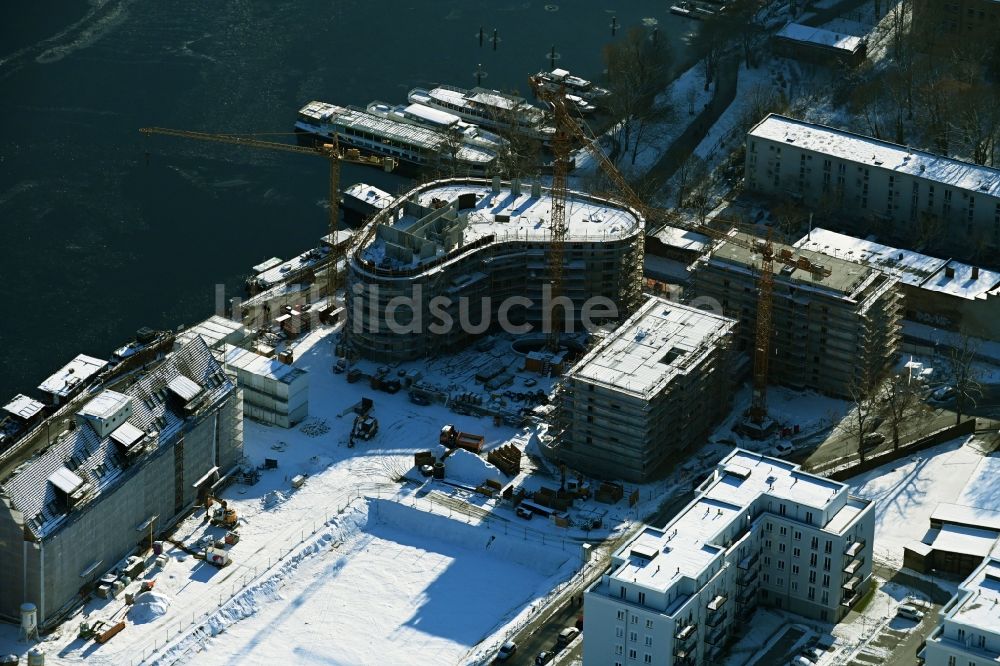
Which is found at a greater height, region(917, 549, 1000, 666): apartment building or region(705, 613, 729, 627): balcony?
region(917, 549, 1000, 666): apartment building

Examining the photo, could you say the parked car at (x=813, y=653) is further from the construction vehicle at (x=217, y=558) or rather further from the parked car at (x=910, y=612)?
the construction vehicle at (x=217, y=558)

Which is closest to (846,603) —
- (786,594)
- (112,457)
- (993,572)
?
(786,594)

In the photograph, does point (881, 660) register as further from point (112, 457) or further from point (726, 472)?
point (112, 457)

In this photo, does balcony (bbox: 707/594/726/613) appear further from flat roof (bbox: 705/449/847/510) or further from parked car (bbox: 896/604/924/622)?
parked car (bbox: 896/604/924/622)

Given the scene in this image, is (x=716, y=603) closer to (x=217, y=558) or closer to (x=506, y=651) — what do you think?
(x=506, y=651)

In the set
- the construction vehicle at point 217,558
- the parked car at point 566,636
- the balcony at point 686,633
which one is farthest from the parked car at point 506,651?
the construction vehicle at point 217,558

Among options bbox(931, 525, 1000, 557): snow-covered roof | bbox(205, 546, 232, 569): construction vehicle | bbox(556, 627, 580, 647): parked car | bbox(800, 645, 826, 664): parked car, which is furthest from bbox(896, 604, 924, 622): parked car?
bbox(205, 546, 232, 569): construction vehicle
